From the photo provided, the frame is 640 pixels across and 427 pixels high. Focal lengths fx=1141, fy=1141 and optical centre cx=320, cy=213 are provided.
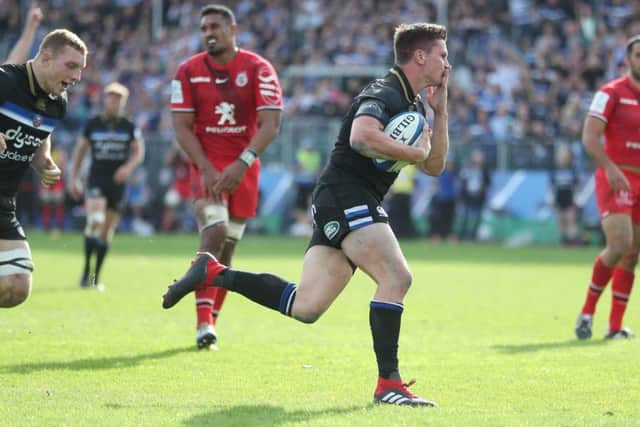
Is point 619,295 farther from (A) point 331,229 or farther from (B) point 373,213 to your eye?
(A) point 331,229

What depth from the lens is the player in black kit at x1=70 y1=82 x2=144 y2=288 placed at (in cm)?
1620

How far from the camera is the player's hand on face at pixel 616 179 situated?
10.5 meters

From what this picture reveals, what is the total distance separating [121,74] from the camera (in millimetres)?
34875

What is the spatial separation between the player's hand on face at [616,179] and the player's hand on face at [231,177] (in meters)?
3.38

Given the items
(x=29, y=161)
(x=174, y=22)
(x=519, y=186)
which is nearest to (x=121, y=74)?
(x=174, y=22)

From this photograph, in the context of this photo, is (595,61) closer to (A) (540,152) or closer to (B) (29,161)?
(A) (540,152)

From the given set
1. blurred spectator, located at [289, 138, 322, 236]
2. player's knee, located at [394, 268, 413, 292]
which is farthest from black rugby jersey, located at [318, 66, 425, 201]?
blurred spectator, located at [289, 138, 322, 236]

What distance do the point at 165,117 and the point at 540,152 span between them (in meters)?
10.8

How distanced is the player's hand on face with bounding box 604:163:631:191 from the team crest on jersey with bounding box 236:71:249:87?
3.44m

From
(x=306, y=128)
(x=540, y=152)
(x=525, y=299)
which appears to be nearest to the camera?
(x=525, y=299)

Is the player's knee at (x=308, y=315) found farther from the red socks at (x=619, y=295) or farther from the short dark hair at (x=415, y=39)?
the red socks at (x=619, y=295)

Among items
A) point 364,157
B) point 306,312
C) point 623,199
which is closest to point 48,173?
point 306,312

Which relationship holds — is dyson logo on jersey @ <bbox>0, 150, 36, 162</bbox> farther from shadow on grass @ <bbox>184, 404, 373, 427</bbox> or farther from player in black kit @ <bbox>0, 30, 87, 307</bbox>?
shadow on grass @ <bbox>184, 404, 373, 427</bbox>

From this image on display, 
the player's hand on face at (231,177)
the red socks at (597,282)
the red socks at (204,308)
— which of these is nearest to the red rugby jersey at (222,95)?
the player's hand on face at (231,177)
